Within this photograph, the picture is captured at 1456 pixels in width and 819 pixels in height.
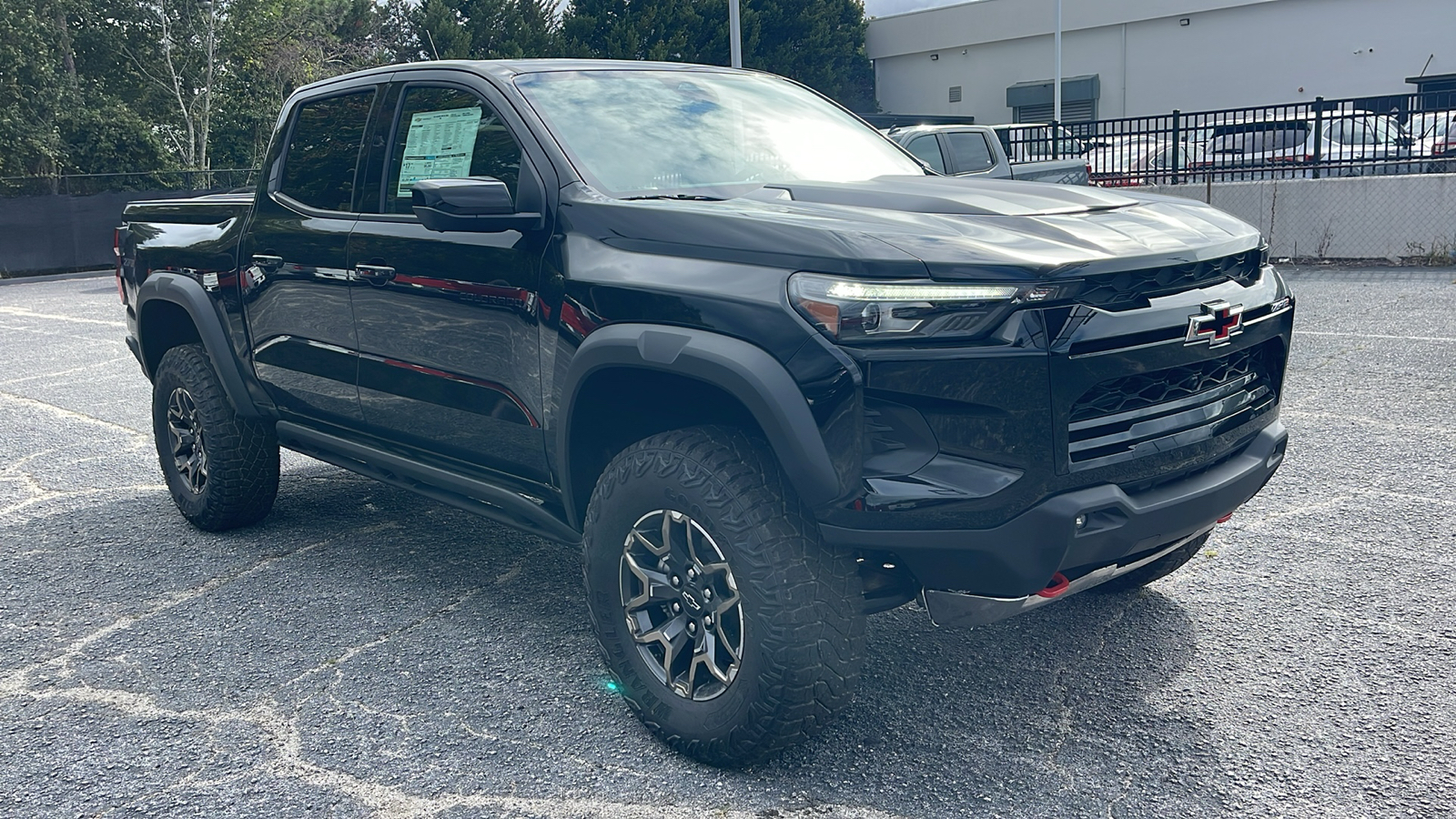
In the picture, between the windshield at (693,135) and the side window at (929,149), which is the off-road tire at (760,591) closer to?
the windshield at (693,135)

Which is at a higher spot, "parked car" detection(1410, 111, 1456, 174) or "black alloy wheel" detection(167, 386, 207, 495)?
"parked car" detection(1410, 111, 1456, 174)

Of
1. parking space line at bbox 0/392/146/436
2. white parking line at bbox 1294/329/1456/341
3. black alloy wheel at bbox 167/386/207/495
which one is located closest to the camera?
black alloy wheel at bbox 167/386/207/495

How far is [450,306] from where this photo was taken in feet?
12.4

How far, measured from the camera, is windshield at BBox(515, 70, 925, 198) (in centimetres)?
368

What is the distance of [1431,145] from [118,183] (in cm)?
2472

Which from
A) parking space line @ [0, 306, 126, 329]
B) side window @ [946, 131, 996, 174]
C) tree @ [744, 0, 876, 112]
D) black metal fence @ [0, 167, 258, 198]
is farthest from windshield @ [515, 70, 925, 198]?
tree @ [744, 0, 876, 112]

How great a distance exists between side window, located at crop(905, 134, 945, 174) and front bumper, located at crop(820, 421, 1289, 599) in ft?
34.2

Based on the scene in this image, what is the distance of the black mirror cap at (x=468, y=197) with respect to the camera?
10.8 ft

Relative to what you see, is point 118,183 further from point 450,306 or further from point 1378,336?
point 450,306

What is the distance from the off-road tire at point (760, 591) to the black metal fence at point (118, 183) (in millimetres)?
23970

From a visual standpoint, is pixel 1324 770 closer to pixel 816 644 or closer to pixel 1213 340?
pixel 1213 340

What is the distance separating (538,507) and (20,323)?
12924 mm

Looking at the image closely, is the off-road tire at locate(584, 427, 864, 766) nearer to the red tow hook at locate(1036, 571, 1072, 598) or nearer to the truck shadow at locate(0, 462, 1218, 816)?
the truck shadow at locate(0, 462, 1218, 816)

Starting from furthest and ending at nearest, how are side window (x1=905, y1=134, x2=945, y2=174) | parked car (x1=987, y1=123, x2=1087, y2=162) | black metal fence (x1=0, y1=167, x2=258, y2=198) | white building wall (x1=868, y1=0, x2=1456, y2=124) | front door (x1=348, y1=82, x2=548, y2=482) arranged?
white building wall (x1=868, y1=0, x2=1456, y2=124) → black metal fence (x1=0, y1=167, x2=258, y2=198) → parked car (x1=987, y1=123, x2=1087, y2=162) → side window (x1=905, y1=134, x2=945, y2=174) → front door (x1=348, y1=82, x2=548, y2=482)
